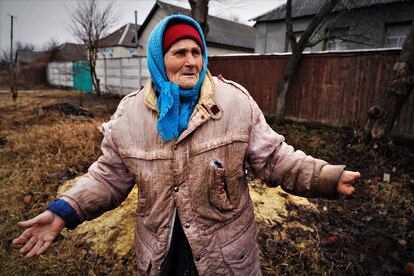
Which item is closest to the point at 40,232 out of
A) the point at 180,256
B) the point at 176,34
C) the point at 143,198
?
the point at 143,198

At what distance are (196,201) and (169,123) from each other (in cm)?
41

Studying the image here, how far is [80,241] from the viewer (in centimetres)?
303

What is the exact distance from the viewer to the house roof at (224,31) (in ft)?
76.4

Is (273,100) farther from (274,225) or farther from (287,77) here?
(274,225)

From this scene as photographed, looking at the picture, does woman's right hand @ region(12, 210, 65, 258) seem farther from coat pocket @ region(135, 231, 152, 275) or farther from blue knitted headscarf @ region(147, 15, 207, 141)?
blue knitted headscarf @ region(147, 15, 207, 141)

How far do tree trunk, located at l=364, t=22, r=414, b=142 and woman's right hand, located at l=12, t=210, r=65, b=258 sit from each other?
5966mm

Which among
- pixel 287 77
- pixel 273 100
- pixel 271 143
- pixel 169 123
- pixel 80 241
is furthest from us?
pixel 273 100

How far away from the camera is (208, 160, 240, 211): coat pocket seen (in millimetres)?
1324

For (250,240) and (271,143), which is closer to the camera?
(271,143)

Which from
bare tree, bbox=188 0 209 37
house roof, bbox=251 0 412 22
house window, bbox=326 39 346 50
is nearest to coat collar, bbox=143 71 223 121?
bare tree, bbox=188 0 209 37

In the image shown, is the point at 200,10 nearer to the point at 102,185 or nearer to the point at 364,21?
the point at 102,185

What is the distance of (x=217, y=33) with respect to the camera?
87.5 ft

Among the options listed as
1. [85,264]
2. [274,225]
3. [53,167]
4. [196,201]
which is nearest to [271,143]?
[196,201]

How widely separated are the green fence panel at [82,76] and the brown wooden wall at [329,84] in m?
14.5
